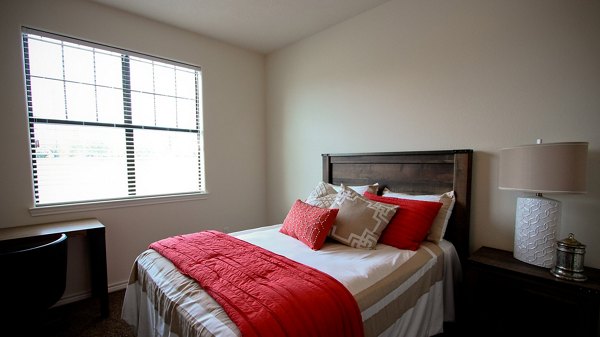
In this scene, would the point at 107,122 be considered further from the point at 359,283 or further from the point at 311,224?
the point at 359,283

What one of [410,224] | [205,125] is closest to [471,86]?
[410,224]

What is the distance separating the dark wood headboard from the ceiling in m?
1.42

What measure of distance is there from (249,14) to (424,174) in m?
2.24

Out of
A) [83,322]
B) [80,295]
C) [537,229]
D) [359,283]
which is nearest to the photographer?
[359,283]

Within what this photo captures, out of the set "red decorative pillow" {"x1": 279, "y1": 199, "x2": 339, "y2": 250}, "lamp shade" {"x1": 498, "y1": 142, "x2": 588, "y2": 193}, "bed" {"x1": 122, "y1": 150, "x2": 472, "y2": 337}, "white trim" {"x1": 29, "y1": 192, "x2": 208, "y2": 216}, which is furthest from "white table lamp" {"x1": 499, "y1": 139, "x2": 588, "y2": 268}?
"white trim" {"x1": 29, "y1": 192, "x2": 208, "y2": 216}

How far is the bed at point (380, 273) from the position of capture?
48.3 inches

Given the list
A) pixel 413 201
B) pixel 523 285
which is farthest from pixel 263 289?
pixel 523 285

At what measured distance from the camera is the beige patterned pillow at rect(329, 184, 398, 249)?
182 cm

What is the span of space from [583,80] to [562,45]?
0.83ft

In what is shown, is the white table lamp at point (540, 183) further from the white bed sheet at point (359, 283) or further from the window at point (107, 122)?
the window at point (107, 122)

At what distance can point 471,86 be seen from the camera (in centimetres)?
198

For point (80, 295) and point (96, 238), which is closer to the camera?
point (96, 238)

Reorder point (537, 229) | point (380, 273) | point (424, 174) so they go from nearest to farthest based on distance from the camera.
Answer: point (380, 273) < point (537, 229) < point (424, 174)

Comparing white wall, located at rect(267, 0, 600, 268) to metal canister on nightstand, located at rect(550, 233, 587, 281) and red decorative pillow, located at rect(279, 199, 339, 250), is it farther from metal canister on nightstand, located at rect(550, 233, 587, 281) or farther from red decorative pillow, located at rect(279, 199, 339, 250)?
red decorative pillow, located at rect(279, 199, 339, 250)
